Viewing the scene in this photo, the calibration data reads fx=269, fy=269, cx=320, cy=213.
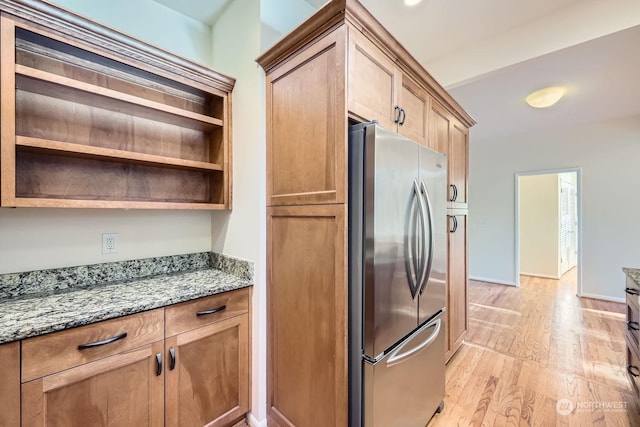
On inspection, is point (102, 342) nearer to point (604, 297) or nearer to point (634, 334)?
point (634, 334)

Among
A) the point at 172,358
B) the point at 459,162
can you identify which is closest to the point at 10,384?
the point at 172,358

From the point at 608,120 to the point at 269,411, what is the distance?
18.5 feet

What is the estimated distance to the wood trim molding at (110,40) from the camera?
4.01ft

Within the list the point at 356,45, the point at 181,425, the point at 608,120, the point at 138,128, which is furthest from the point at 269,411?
the point at 608,120

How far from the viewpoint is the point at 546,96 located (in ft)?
9.47

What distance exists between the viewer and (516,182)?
468cm

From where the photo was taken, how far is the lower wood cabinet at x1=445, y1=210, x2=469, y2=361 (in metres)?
2.21

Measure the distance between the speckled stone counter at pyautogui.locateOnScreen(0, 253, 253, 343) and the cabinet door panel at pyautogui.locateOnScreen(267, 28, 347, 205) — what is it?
63 centimetres

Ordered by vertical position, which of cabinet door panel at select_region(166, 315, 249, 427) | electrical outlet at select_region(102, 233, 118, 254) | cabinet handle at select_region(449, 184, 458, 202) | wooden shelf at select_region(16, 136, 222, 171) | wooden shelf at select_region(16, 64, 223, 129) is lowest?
cabinet door panel at select_region(166, 315, 249, 427)

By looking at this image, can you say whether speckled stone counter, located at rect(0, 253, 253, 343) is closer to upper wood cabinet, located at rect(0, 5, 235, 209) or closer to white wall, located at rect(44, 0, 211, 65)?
upper wood cabinet, located at rect(0, 5, 235, 209)

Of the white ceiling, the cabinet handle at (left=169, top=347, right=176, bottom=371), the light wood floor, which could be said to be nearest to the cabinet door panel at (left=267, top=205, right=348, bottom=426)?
the cabinet handle at (left=169, top=347, right=176, bottom=371)

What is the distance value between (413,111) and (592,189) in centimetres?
414

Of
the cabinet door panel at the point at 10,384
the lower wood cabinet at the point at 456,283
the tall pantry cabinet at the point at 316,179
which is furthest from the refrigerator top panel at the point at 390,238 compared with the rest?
the cabinet door panel at the point at 10,384

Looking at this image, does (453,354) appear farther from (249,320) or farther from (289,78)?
(289,78)
